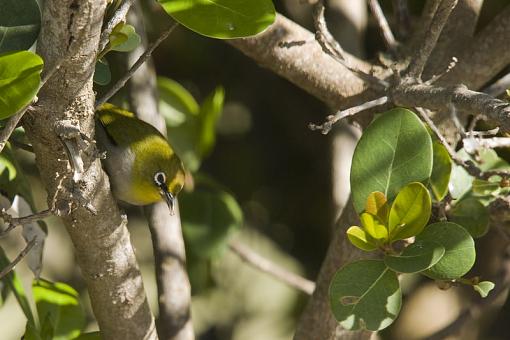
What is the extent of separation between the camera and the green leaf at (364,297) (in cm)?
99

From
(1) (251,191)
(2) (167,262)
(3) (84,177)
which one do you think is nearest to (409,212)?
(3) (84,177)

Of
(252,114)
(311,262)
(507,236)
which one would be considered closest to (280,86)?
(252,114)

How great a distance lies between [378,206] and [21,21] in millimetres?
461

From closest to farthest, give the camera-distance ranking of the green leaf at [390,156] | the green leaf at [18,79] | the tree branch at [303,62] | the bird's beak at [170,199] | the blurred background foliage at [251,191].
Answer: the green leaf at [18,79]
the green leaf at [390,156]
the tree branch at [303,62]
the bird's beak at [170,199]
the blurred background foliage at [251,191]

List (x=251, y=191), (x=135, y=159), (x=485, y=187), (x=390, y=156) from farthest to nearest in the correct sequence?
(x=251, y=191)
(x=135, y=159)
(x=485, y=187)
(x=390, y=156)

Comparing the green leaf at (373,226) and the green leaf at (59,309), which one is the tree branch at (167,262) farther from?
the green leaf at (373,226)

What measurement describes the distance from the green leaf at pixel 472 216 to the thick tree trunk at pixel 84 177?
1.51 ft

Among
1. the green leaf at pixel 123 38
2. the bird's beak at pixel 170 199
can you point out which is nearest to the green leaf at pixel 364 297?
the green leaf at pixel 123 38

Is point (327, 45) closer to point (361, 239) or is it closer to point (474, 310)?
point (361, 239)

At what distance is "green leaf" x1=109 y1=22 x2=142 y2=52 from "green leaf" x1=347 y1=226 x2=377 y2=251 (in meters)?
0.35

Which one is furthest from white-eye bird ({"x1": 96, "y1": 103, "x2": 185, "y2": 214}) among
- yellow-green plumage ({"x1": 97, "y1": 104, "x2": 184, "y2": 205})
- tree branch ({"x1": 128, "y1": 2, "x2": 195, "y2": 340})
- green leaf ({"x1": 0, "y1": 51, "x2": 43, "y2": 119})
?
green leaf ({"x1": 0, "y1": 51, "x2": 43, "y2": 119})

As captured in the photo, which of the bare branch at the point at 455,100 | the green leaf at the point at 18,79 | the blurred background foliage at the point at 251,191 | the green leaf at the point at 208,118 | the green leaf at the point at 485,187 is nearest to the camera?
the green leaf at the point at 18,79

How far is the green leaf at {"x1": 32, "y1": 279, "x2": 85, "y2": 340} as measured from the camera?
3.98ft

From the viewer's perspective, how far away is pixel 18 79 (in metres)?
0.80
